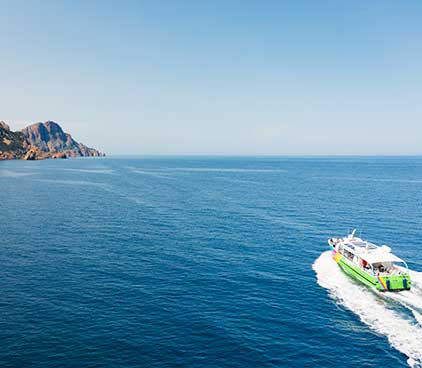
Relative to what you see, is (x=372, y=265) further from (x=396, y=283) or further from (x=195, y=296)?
(x=195, y=296)

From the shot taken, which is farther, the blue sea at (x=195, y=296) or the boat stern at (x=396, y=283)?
the boat stern at (x=396, y=283)

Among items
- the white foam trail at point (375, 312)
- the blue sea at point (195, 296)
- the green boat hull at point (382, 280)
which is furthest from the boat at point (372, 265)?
the blue sea at point (195, 296)

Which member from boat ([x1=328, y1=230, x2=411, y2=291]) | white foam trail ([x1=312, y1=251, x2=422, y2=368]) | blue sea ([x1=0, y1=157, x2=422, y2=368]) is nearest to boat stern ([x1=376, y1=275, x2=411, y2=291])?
boat ([x1=328, y1=230, x2=411, y2=291])

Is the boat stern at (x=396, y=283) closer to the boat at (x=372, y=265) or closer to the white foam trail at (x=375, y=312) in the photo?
the boat at (x=372, y=265)

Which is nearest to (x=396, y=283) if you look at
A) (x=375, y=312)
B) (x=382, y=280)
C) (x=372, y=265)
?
(x=382, y=280)

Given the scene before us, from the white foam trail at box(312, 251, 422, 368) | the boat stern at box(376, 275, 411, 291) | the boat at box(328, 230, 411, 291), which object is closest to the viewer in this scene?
the white foam trail at box(312, 251, 422, 368)

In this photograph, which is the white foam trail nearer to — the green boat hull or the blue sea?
the blue sea

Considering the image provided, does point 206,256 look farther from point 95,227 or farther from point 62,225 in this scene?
point 62,225
